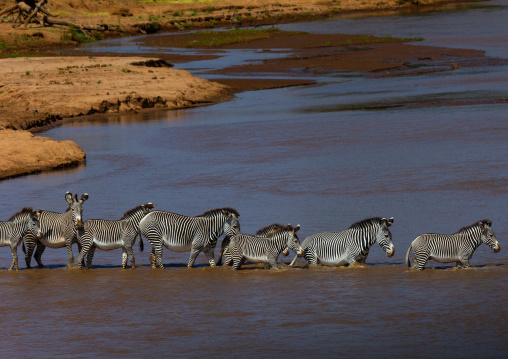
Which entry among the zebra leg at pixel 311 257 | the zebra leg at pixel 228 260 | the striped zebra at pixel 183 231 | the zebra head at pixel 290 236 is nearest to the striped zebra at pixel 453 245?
the zebra leg at pixel 311 257

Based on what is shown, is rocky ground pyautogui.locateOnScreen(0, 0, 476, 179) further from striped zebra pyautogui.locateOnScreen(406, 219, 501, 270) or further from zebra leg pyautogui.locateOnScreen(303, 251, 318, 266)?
striped zebra pyautogui.locateOnScreen(406, 219, 501, 270)

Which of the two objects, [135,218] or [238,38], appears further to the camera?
[238,38]

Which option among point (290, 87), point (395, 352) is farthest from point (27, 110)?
point (395, 352)

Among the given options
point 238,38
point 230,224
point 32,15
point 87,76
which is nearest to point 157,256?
point 230,224

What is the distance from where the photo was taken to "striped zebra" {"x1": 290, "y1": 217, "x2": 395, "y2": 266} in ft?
48.0

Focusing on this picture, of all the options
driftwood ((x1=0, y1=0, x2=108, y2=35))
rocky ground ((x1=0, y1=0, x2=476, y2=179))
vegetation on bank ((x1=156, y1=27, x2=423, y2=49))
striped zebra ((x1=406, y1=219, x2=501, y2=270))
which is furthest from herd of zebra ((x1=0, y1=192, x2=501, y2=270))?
driftwood ((x1=0, y1=0, x2=108, y2=35))

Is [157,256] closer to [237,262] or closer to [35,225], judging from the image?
[237,262]

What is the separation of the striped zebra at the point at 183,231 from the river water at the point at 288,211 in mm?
358

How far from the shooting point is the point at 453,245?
46.2 feet

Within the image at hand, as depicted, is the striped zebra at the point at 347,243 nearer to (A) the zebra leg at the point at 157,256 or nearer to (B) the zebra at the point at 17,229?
(A) the zebra leg at the point at 157,256

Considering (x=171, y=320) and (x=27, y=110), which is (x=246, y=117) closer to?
(x=27, y=110)

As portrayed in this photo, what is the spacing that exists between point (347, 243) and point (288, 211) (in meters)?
4.60

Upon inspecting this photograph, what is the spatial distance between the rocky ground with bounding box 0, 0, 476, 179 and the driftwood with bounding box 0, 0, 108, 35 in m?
0.64

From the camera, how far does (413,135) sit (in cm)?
2911
